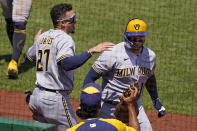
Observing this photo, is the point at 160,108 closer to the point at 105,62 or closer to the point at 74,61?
the point at 105,62

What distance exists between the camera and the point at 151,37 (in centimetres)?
1005

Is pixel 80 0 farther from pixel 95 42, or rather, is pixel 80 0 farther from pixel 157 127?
pixel 157 127

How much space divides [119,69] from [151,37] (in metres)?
5.89

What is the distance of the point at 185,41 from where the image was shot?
32.5 ft

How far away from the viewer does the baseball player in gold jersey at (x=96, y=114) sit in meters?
2.80

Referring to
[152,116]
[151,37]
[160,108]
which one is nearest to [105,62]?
[160,108]

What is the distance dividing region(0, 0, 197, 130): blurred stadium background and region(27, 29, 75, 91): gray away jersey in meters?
2.37

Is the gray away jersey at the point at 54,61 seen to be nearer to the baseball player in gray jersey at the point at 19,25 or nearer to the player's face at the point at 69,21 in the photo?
the player's face at the point at 69,21

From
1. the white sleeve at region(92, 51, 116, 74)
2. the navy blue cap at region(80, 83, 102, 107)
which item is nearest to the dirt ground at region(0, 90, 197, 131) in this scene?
the white sleeve at region(92, 51, 116, 74)

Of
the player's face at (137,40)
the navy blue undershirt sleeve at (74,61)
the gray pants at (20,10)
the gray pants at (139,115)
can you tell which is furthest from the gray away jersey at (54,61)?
the gray pants at (20,10)

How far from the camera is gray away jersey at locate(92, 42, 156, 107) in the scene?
14.1 ft

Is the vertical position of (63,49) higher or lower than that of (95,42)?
higher

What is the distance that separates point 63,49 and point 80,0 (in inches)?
314

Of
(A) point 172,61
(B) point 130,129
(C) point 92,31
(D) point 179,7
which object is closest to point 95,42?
(C) point 92,31
